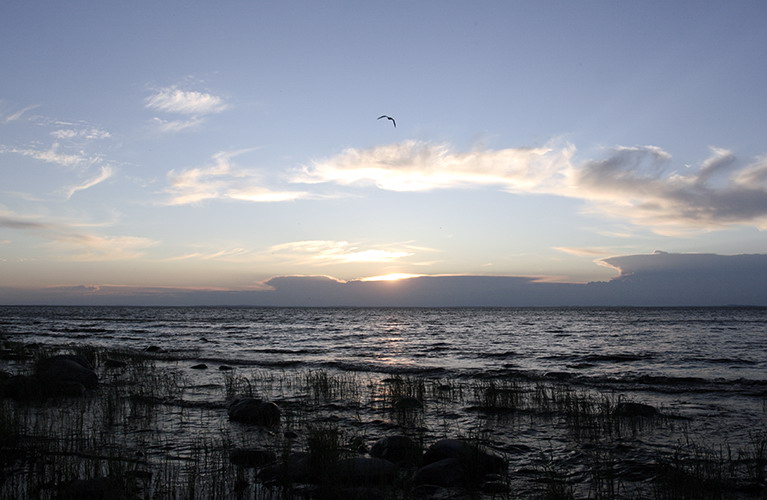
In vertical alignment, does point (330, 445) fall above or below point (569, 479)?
above

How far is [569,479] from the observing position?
9.76 metres

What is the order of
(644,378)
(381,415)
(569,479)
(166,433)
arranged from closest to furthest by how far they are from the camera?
(569,479) → (166,433) → (381,415) → (644,378)

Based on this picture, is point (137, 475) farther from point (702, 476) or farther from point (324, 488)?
point (702, 476)

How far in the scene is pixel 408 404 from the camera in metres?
16.7

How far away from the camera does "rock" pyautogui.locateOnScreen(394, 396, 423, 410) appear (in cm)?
1656

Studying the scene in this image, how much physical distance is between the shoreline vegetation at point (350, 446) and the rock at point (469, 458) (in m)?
0.03

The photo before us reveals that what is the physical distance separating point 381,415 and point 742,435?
32.2 feet

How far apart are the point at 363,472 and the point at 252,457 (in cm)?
256

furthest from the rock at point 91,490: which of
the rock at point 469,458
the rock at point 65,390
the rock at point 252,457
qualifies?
the rock at point 65,390

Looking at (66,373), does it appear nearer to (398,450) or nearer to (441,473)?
(398,450)

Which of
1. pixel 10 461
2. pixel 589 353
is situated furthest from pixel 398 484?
pixel 589 353

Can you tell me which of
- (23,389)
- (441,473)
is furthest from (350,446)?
(23,389)

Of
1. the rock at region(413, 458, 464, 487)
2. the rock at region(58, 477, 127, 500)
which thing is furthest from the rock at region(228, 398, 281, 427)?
the rock at region(58, 477, 127, 500)

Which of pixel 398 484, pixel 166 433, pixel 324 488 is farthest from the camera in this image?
pixel 166 433
